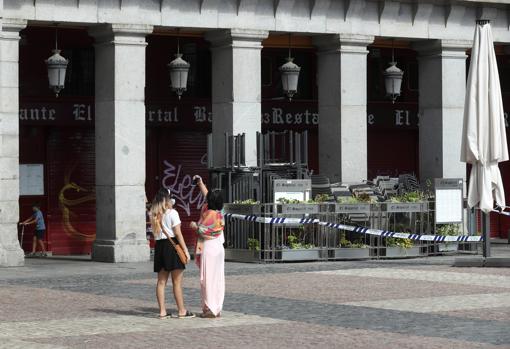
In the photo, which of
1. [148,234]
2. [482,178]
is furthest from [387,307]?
[148,234]

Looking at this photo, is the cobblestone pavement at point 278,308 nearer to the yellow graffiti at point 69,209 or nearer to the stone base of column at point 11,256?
the stone base of column at point 11,256

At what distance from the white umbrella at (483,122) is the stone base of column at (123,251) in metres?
7.13

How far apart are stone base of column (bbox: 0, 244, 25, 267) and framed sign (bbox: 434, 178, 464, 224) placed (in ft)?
29.4

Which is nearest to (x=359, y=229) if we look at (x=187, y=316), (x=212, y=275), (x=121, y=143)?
(x=121, y=143)

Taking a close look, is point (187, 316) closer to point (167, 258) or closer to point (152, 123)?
point (167, 258)

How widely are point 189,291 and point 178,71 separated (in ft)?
33.8

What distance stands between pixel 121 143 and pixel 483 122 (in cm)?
770

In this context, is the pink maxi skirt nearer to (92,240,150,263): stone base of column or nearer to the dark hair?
the dark hair

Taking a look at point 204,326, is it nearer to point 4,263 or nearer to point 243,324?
point 243,324

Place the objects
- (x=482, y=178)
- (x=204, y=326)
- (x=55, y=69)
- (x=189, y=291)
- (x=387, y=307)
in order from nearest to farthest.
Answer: (x=204, y=326) < (x=387, y=307) < (x=189, y=291) < (x=482, y=178) < (x=55, y=69)

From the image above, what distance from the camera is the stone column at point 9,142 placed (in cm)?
2739

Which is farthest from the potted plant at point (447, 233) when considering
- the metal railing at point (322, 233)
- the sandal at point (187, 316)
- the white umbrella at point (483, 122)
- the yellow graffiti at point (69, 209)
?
the sandal at point (187, 316)

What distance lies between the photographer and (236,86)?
1200 inches

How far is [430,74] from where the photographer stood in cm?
3362
